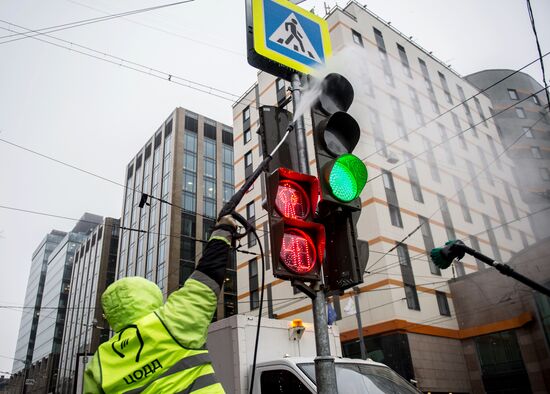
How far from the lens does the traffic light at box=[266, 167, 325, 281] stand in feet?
9.14

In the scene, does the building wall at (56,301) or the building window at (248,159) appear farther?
the building wall at (56,301)

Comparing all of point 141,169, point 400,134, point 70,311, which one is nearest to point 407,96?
point 400,134

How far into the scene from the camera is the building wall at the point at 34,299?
97.0 metres

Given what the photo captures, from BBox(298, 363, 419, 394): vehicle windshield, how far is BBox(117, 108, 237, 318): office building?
122ft

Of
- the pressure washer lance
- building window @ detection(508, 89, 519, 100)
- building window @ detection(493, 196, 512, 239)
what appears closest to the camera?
the pressure washer lance

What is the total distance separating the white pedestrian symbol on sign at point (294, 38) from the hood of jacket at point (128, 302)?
103 inches

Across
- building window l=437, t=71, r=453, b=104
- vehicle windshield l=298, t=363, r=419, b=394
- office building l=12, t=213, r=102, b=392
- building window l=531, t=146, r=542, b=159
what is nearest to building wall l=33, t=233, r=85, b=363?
office building l=12, t=213, r=102, b=392

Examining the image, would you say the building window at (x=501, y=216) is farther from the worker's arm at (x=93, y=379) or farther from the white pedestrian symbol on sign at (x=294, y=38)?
the worker's arm at (x=93, y=379)

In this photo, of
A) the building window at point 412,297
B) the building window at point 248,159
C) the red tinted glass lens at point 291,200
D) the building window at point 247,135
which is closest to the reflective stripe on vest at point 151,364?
the red tinted glass lens at point 291,200

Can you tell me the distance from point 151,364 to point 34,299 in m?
119

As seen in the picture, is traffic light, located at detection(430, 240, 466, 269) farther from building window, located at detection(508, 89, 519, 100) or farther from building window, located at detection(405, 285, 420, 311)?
building window, located at detection(508, 89, 519, 100)

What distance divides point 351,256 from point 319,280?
0.96 feet

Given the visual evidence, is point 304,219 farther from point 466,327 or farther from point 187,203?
point 187,203

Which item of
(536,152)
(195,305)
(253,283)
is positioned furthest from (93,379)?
(536,152)
